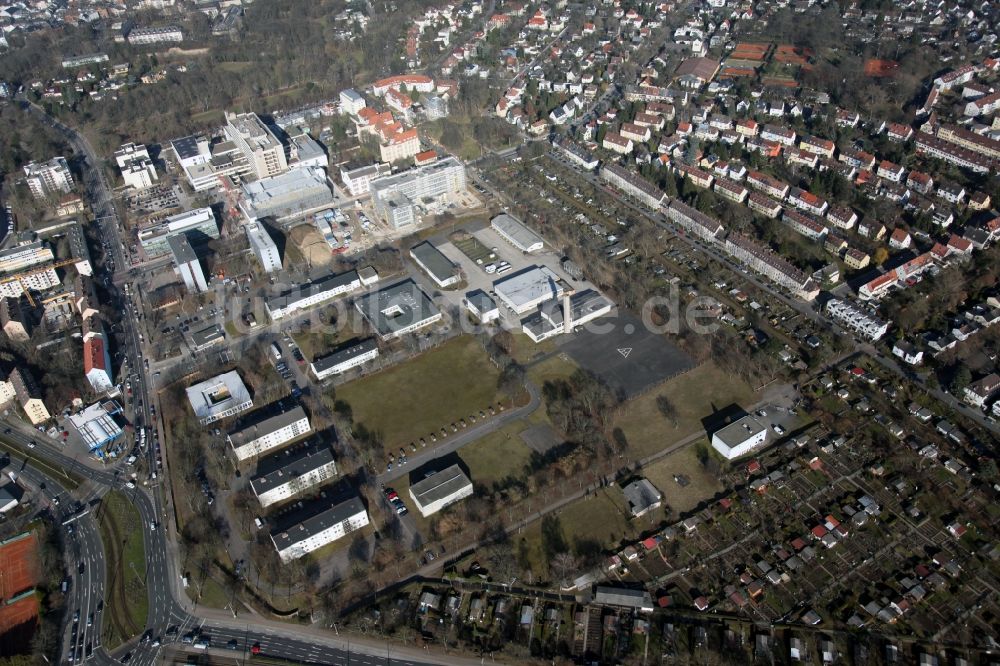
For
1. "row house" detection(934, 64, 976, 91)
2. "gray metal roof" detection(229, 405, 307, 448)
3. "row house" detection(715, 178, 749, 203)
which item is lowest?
"gray metal roof" detection(229, 405, 307, 448)

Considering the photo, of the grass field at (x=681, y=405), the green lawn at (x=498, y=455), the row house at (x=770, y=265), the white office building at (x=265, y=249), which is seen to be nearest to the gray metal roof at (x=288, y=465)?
the green lawn at (x=498, y=455)

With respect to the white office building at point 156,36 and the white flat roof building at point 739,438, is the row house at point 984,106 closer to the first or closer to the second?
the white flat roof building at point 739,438

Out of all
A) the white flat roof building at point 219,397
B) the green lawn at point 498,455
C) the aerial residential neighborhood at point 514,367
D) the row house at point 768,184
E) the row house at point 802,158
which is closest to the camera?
the aerial residential neighborhood at point 514,367

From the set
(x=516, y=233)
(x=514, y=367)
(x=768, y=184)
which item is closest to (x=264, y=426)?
(x=514, y=367)

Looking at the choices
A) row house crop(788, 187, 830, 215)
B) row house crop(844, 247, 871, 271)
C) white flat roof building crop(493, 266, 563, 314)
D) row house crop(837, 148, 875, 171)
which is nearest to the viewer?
→ white flat roof building crop(493, 266, 563, 314)

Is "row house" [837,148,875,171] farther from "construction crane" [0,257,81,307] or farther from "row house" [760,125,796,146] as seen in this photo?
"construction crane" [0,257,81,307]

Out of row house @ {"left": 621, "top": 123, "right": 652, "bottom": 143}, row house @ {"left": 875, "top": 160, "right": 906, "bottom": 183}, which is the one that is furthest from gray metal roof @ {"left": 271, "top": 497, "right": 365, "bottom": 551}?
row house @ {"left": 875, "top": 160, "right": 906, "bottom": 183}
